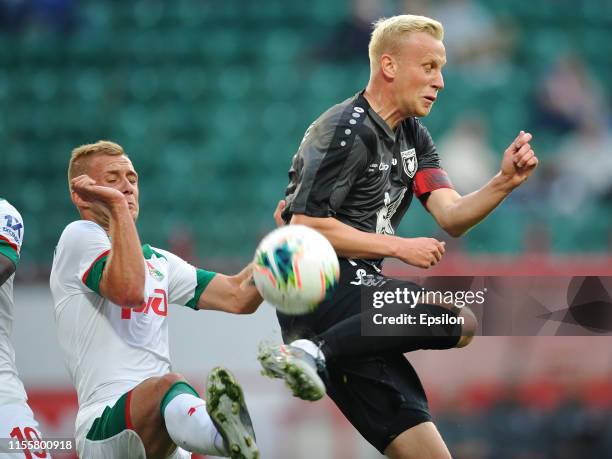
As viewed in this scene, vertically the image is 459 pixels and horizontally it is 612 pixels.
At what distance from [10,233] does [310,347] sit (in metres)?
1.53

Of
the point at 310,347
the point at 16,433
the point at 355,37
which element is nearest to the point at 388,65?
the point at 310,347

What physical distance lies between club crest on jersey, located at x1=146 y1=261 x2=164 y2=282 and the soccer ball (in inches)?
36.1

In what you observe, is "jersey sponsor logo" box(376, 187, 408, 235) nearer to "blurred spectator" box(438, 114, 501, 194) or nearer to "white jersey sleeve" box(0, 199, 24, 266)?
"white jersey sleeve" box(0, 199, 24, 266)

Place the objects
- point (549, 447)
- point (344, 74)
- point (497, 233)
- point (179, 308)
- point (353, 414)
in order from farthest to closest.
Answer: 1. point (344, 74)
2. point (497, 233)
3. point (549, 447)
4. point (179, 308)
5. point (353, 414)

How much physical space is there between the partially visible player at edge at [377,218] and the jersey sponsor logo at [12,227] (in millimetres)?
1251

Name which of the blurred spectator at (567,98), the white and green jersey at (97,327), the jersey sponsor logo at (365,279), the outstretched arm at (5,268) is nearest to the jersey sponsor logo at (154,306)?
the white and green jersey at (97,327)

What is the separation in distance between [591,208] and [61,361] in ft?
18.4

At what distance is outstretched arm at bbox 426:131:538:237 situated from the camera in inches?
201

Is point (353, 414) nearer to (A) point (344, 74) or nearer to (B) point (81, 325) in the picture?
(B) point (81, 325)

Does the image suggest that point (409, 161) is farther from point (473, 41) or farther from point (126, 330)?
point (473, 41)

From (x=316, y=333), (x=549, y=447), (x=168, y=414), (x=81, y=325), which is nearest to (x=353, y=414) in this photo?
(x=316, y=333)

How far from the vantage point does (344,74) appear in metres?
12.3

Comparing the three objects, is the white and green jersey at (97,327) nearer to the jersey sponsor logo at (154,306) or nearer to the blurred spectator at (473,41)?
the jersey sponsor logo at (154,306)

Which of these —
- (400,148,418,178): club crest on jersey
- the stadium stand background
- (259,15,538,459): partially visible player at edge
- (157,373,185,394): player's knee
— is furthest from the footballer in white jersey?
the stadium stand background
